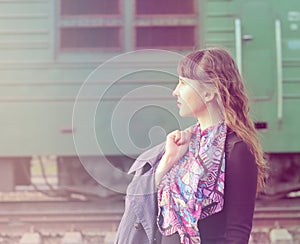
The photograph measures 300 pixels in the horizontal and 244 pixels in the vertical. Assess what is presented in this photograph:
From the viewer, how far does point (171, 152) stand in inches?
76.6

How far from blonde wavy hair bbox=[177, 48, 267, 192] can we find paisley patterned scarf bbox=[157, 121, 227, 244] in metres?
0.07

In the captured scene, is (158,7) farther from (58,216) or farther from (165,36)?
(58,216)

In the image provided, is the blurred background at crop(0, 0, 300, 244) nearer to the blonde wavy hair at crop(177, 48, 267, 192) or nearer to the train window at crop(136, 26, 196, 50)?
the train window at crop(136, 26, 196, 50)

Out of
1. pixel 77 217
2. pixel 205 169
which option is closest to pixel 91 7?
pixel 77 217

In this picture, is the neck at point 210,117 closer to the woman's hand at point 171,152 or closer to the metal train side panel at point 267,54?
the woman's hand at point 171,152

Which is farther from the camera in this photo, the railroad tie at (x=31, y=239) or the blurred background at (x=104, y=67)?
the blurred background at (x=104, y=67)

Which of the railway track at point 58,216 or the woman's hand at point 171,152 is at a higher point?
the woman's hand at point 171,152

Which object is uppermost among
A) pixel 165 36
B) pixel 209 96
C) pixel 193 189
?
pixel 165 36

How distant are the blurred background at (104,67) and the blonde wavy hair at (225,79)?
3.91 m

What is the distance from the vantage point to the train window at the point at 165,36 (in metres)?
6.29

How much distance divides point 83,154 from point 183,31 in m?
1.54

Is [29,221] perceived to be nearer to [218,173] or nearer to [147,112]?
[147,112]

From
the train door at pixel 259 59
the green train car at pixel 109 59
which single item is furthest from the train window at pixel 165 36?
the train door at pixel 259 59

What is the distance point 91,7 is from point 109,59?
571 mm
